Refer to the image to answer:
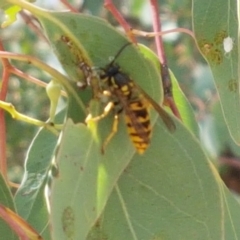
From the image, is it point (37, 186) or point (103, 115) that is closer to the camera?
point (103, 115)

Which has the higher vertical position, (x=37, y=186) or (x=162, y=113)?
(x=162, y=113)

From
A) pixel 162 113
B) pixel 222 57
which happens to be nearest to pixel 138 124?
pixel 162 113

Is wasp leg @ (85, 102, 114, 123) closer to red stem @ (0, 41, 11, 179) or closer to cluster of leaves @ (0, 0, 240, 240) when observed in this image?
cluster of leaves @ (0, 0, 240, 240)

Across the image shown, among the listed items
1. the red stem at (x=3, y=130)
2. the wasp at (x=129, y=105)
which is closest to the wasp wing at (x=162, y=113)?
the wasp at (x=129, y=105)

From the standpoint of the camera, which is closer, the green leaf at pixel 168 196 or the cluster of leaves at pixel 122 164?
the cluster of leaves at pixel 122 164

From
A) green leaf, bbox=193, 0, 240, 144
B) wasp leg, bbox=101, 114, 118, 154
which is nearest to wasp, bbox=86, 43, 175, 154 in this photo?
wasp leg, bbox=101, 114, 118, 154

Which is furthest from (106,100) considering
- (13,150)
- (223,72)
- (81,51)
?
(13,150)

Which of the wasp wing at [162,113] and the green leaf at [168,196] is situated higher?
the wasp wing at [162,113]

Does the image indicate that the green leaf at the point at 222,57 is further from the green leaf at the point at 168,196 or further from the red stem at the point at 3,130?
the red stem at the point at 3,130

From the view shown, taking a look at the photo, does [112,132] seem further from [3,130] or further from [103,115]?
[3,130]
